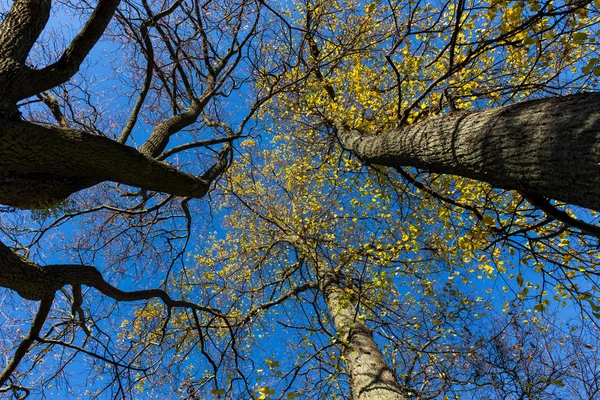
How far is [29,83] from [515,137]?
130 inches

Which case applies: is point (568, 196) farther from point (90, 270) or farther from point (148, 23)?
point (148, 23)

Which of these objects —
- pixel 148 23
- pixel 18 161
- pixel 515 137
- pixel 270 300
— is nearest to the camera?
pixel 515 137

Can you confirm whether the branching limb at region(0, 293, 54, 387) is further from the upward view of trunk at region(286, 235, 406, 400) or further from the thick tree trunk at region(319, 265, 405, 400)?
the thick tree trunk at region(319, 265, 405, 400)

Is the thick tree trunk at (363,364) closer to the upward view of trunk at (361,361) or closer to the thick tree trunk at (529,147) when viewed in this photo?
the upward view of trunk at (361,361)

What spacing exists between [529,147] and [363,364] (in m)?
3.01

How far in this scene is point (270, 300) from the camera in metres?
6.40

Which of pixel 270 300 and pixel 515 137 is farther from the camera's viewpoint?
pixel 270 300

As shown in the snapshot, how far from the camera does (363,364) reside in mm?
3920

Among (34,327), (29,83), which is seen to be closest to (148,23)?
(29,83)

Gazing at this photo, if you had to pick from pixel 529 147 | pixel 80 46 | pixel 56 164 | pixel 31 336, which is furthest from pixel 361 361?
pixel 80 46

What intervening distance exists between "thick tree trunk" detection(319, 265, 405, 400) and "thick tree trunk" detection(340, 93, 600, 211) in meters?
1.80

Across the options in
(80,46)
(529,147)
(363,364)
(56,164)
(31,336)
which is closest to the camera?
(529,147)

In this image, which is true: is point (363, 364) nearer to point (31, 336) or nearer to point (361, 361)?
point (361, 361)

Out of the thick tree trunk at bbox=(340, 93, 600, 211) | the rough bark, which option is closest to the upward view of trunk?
the thick tree trunk at bbox=(340, 93, 600, 211)
